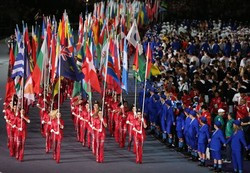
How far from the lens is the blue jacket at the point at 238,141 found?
21.3m

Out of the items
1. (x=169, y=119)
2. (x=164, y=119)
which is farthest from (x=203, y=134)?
(x=164, y=119)

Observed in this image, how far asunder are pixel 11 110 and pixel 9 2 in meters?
47.0

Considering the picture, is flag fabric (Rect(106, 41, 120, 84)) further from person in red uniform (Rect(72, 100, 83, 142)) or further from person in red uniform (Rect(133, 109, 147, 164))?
person in red uniform (Rect(133, 109, 147, 164))

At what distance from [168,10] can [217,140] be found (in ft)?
179

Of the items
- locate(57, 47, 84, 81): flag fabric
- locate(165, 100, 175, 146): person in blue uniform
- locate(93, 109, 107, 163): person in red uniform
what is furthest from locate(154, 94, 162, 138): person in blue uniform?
locate(93, 109, 107, 163): person in red uniform

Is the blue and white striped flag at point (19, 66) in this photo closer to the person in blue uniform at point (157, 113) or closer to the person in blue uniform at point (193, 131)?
the person in blue uniform at point (157, 113)

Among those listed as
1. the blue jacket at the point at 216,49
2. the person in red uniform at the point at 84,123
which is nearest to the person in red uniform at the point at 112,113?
the person in red uniform at the point at 84,123

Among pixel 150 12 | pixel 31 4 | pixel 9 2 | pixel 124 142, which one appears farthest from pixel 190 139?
pixel 31 4

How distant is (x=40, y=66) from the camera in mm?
25453

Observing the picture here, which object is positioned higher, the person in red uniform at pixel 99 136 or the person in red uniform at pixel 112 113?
the person in red uniform at pixel 99 136

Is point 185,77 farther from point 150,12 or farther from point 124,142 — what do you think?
point 150,12

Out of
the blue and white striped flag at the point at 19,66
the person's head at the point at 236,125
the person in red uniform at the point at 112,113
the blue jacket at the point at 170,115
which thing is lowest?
the person in red uniform at the point at 112,113

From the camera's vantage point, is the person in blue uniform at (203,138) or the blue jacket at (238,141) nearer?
the blue jacket at (238,141)

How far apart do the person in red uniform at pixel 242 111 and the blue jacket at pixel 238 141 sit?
7.71ft
